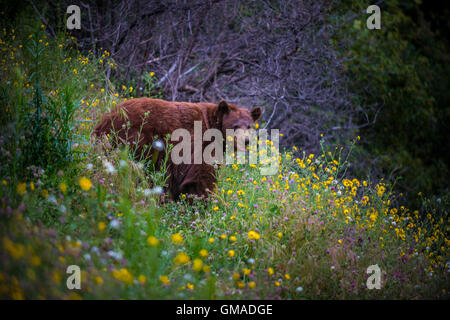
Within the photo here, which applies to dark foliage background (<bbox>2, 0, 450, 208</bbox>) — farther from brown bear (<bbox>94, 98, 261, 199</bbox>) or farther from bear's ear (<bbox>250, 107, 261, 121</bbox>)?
brown bear (<bbox>94, 98, 261, 199</bbox>)

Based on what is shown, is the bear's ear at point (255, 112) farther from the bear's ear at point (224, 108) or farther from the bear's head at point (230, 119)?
the bear's ear at point (224, 108)

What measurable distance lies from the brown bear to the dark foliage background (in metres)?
2.07

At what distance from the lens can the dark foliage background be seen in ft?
23.5

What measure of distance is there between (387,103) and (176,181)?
→ 7459 millimetres

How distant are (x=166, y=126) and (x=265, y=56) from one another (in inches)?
167

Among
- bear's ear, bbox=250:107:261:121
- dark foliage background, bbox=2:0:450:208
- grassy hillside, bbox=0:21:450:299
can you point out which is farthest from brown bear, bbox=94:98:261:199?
dark foliage background, bbox=2:0:450:208

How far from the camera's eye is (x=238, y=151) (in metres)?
4.80

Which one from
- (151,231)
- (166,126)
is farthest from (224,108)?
(151,231)

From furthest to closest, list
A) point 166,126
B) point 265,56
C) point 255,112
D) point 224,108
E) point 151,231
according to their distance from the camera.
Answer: point 265,56, point 255,112, point 224,108, point 166,126, point 151,231

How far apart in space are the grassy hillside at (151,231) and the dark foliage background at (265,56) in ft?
9.06

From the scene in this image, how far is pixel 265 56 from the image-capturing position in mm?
7707

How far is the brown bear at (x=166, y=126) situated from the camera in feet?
13.9

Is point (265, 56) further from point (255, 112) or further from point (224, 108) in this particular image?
point (224, 108)
